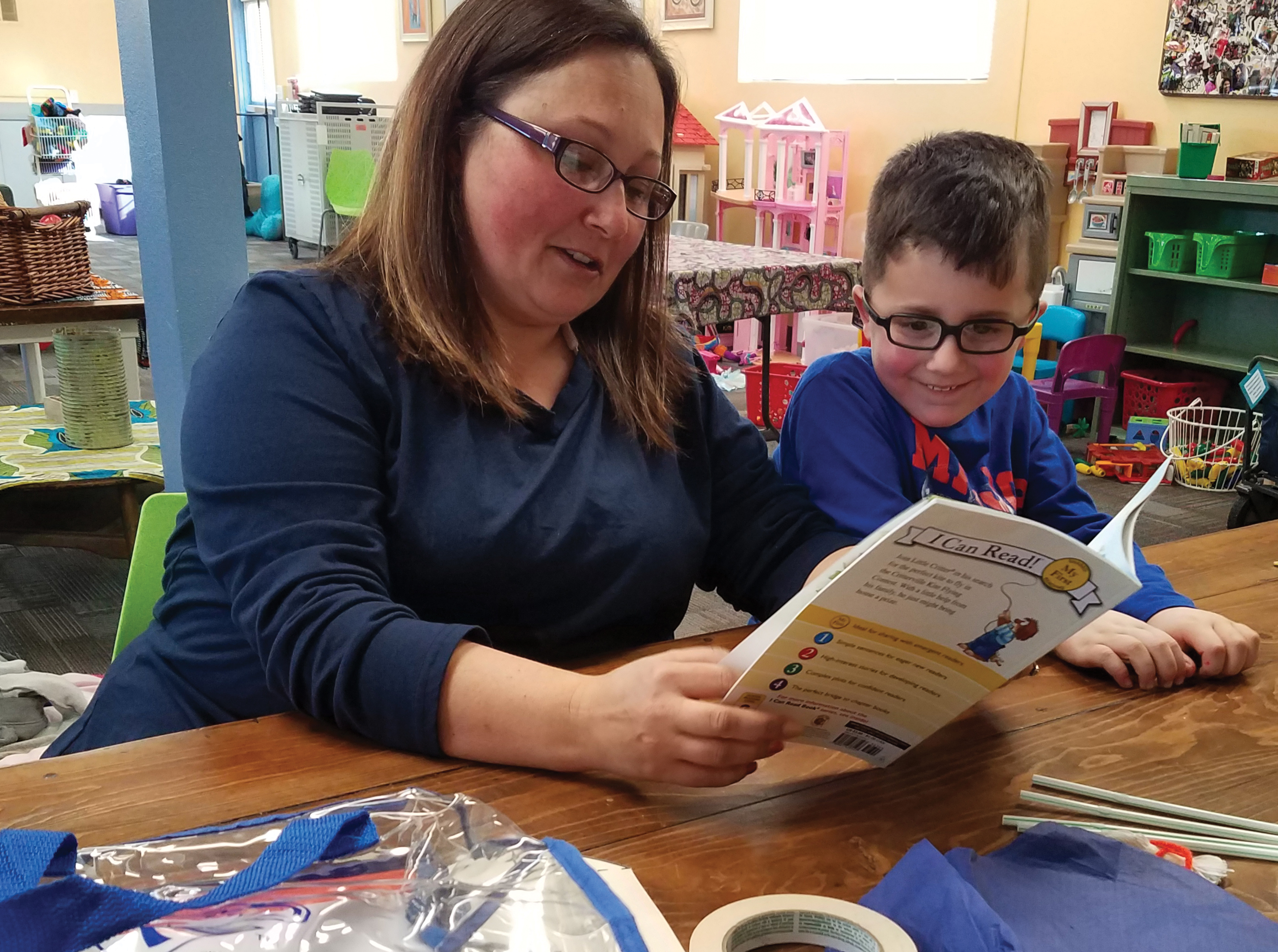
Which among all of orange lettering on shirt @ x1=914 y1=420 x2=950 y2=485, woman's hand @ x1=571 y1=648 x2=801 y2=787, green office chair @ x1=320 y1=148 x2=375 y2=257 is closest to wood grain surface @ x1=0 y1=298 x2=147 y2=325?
orange lettering on shirt @ x1=914 y1=420 x2=950 y2=485

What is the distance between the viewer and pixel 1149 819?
2.46 ft

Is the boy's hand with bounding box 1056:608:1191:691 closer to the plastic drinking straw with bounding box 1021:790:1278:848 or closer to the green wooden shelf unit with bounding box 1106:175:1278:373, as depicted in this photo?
the plastic drinking straw with bounding box 1021:790:1278:848

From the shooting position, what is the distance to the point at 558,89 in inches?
38.4

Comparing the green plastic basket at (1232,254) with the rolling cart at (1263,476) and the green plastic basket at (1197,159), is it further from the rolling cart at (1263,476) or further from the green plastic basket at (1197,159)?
the rolling cart at (1263,476)

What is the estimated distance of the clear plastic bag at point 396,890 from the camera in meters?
0.47

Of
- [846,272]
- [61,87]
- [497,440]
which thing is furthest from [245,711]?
[61,87]

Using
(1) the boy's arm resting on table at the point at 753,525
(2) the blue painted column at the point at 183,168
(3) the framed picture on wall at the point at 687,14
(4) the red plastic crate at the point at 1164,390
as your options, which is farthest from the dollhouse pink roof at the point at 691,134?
(1) the boy's arm resting on table at the point at 753,525

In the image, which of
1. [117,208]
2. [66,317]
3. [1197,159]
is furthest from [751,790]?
[117,208]

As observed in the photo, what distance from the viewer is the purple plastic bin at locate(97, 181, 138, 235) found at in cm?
963

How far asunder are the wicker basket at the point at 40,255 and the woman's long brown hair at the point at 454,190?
1915 mm

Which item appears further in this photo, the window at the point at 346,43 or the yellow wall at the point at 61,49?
the yellow wall at the point at 61,49

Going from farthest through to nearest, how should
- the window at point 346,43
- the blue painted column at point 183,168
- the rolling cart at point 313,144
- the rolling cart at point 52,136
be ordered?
1. the window at point 346,43
2. the rolling cart at point 52,136
3. the rolling cart at point 313,144
4. the blue painted column at point 183,168

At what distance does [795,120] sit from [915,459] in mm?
4765

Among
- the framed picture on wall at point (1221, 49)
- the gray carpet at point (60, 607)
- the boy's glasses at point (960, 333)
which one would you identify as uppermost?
the framed picture on wall at point (1221, 49)
